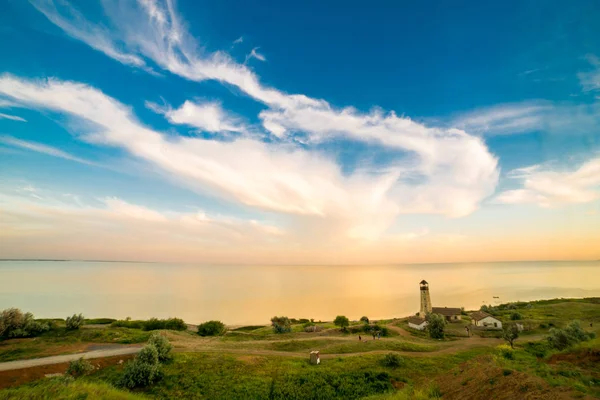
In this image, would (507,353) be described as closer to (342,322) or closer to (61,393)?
(342,322)

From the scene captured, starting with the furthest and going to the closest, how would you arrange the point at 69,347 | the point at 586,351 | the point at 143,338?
the point at 143,338 < the point at 69,347 < the point at 586,351

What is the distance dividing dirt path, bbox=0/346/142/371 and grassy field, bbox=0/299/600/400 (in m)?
3.31

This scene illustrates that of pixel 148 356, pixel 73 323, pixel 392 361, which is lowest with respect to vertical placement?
pixel 392 361

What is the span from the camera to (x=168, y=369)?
87.3 ft

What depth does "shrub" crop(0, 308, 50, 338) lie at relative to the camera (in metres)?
34.8

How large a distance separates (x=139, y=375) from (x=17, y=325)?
25809 mm

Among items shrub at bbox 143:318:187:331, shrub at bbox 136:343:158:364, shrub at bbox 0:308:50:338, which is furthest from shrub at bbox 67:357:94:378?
shrub at bbox 143:318:187:331

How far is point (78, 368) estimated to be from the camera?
986 inches

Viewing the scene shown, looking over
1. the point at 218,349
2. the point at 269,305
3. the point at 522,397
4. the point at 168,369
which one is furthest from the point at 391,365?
the point at 269,305

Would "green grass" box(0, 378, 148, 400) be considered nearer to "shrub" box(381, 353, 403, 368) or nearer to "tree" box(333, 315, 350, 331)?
"shrub" box(381, 353, 403, 368)

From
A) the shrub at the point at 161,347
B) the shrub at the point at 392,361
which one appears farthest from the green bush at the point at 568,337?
the shrub at the point at 161,347

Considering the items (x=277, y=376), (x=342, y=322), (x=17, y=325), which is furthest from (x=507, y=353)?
(x=17, y=325)

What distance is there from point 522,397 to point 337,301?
108636mm

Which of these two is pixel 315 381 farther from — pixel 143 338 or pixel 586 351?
pixel 143 338
